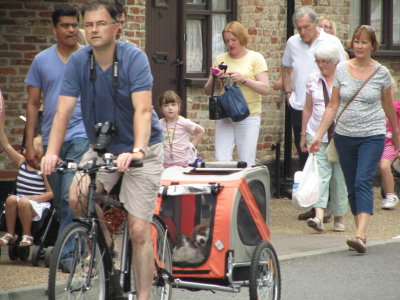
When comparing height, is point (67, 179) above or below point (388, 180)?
above

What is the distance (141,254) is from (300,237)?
4.79 metres

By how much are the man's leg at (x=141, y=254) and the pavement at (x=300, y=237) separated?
165 centimetres

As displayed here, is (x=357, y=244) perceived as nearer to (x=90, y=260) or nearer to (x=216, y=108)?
(x=216, y=108)

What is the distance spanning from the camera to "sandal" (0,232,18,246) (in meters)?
9.16

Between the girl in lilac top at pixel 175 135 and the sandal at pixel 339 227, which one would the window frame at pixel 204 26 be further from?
the sandal at pixel 339 227

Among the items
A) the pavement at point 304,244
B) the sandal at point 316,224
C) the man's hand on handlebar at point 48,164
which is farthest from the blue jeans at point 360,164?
the man's hand on handlebar at point 48,164

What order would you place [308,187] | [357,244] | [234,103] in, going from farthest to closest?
1. [234,103]
2. [308,187]
3. [357,244]

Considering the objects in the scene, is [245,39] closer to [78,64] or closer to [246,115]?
[246,115]

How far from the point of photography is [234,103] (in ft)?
37.4

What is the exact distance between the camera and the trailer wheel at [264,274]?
6.89 m

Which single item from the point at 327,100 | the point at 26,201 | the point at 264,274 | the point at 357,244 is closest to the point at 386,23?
the point at 327,100

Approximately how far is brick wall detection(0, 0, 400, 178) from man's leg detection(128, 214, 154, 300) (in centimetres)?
535

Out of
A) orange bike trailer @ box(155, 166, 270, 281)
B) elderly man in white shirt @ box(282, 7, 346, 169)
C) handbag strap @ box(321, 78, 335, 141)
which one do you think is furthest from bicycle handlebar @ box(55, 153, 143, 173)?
elderly man in white shirt @ box(282, 7, 346, 169)

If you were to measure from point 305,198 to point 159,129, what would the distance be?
3999 mm
